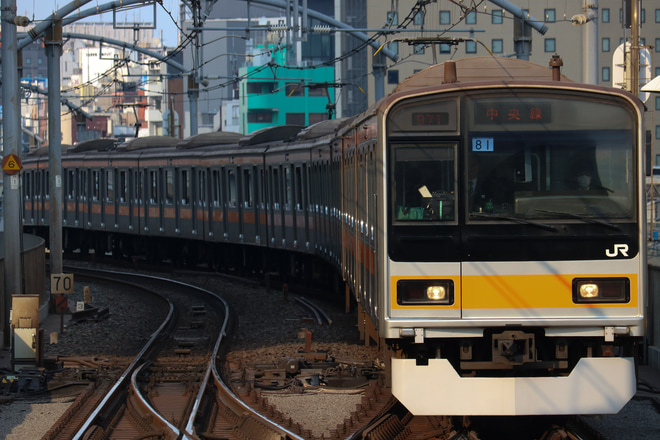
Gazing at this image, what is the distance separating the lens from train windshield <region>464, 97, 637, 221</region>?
6715 millimetres

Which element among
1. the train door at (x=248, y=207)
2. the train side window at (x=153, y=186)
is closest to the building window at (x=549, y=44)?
the train side window at (x=153, y=186)

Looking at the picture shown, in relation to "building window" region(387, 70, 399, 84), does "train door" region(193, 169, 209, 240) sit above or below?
below

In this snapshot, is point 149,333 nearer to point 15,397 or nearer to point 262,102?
point 15,397

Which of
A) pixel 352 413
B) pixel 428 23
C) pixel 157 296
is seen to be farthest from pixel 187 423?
pixel 428 23

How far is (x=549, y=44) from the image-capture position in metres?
69.7

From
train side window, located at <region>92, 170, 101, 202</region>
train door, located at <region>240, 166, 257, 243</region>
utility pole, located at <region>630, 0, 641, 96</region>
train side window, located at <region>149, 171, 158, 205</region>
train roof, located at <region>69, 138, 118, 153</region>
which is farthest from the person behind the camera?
train roof, located at <region>69, 138, 118, 153</region>

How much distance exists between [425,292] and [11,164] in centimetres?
861

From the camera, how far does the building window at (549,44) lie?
68938mm

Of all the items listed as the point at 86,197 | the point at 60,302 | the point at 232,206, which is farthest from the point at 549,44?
the point at 60,302

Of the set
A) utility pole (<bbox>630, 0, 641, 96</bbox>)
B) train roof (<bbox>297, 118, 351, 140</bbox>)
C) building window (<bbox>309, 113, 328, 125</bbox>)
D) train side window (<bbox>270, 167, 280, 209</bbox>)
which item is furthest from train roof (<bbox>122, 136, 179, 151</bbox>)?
building window (<bbox>309, 113, 328, 125</bbox>)

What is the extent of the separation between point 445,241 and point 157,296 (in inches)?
493

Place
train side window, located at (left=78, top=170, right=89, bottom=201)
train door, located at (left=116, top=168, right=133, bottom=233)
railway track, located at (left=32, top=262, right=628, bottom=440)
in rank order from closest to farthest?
railway track, located at (left=32, top=262, right=628, bottom=440) → train door, located at (left=116, top=168, right=133, bottom=233) → train side window, located at (left=78, top=170, right=89, bottom=201)

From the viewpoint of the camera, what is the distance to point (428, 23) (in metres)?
68.1

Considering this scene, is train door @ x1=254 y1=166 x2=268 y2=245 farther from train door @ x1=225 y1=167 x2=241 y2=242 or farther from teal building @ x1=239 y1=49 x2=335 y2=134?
teal building @ x1=239 y1=49 x2=335 y2=134
